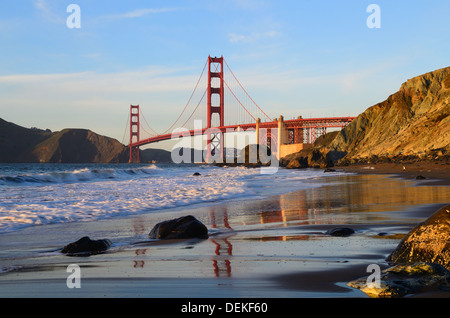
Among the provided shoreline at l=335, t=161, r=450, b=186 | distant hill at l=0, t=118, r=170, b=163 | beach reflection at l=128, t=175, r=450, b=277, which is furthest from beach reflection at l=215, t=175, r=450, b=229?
distant hill at l=0, t=118, r=170, b=163

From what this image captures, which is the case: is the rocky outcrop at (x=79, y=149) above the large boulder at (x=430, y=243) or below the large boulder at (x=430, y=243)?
above

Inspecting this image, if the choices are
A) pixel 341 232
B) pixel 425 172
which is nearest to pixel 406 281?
pixel 341 232

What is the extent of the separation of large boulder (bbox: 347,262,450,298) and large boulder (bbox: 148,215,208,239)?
103 inches

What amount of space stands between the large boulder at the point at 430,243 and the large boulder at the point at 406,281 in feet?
1.06

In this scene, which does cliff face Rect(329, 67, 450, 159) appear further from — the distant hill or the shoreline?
the distant hill

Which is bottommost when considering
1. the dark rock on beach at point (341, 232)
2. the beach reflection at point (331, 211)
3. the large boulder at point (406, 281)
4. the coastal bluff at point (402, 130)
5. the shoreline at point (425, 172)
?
the beach reflection at point (331, 211)

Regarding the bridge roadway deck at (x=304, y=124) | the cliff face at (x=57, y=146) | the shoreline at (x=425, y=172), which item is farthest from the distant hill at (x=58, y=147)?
the shoreline at (x=425, y=172)

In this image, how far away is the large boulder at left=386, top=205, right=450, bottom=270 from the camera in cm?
331

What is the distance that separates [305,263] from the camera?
3691mm

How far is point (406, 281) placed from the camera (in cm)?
280

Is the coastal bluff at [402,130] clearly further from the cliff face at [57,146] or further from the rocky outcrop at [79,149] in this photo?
the cliff face at [57,146]

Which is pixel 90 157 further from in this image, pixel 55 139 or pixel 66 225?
pixel 66 225

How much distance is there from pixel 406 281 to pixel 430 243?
72cm

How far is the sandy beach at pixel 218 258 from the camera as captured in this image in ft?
9.47
